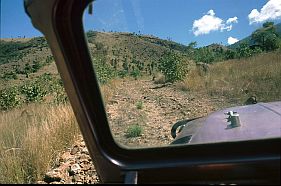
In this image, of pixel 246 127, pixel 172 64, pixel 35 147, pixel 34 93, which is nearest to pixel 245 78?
pixel 246 127

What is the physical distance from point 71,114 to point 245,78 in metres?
4.51

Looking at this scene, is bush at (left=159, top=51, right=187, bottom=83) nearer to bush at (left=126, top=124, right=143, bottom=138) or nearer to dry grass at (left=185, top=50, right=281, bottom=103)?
dry grass at (left=185, top=50, right=281, bottom=103)

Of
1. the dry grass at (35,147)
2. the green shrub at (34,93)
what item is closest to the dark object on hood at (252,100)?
the dry grass at (35,147)

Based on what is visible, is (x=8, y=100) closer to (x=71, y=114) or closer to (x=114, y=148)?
(x=71, y=114)

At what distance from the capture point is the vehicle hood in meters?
1.86

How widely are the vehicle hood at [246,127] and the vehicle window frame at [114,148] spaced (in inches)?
6.0

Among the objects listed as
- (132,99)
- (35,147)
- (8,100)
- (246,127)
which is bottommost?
(35,147)

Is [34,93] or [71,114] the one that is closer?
[71,114]

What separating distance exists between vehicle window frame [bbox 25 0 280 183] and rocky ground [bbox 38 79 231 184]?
5.2 inches

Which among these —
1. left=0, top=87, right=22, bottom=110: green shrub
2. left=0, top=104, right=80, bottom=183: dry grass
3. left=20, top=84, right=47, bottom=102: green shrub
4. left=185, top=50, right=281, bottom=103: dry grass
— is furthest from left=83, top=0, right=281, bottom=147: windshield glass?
left=20, top=84, right=47, bottom=102: green shrub

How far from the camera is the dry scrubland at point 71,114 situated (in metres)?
2.71

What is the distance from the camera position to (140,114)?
12.0 feet

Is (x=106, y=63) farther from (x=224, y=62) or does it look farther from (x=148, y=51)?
(x=224, y=62)

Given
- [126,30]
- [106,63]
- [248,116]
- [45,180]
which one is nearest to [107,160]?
[106,63]
